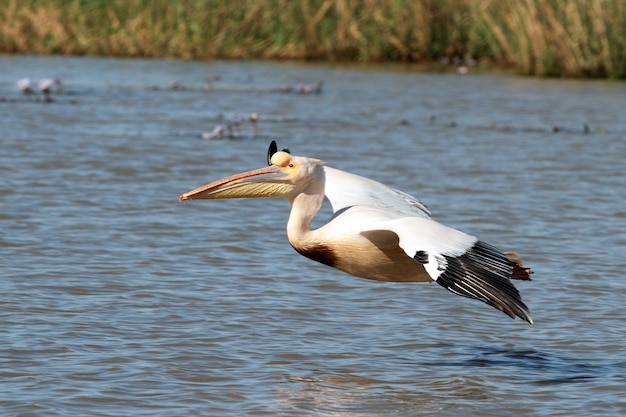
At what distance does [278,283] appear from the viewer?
6.51 meters

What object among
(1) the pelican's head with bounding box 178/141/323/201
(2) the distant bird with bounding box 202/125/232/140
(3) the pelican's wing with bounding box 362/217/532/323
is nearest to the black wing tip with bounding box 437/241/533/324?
(3) the pelican's wing with bounding box 362/217/532/323

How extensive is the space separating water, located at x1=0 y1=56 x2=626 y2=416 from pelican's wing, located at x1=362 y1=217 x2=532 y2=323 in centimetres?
45

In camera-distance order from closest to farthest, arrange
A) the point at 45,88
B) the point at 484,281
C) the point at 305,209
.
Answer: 1. the point at 484,281
2. the point at 305,209
3. the point at 45,88

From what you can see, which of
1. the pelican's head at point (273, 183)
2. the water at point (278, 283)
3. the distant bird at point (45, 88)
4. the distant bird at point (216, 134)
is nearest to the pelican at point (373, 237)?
the pelican's head at point (273, 183)

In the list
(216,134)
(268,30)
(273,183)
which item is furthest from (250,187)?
(268,30)

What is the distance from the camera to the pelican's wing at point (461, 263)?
447 centimetres

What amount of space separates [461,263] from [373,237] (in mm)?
667

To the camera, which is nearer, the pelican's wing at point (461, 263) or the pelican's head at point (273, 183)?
the pelican's wing at point (461, 263)

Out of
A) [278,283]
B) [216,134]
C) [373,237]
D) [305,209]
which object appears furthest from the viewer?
[216,134]

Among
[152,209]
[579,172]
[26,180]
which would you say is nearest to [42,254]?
[152,209]

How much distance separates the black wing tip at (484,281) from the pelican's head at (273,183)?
100 centimetres

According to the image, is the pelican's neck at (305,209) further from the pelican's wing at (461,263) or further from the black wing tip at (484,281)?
the black wing tip at (484,281)

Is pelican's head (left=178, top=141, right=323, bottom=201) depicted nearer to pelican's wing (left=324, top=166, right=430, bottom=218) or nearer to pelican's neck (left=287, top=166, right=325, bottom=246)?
pelican's neck (left=287, top=166, right=325, bottom=246)

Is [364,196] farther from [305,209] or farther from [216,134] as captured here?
[216,134]
